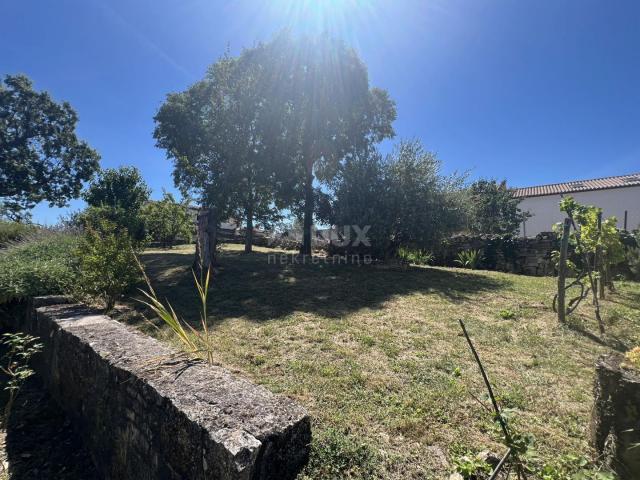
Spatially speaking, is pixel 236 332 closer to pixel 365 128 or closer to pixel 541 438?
pixel 541 438

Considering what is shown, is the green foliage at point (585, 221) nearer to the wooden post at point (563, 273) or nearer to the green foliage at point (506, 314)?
the wooden post at point (563, 273)

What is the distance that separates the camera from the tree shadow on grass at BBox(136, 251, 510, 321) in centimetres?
594

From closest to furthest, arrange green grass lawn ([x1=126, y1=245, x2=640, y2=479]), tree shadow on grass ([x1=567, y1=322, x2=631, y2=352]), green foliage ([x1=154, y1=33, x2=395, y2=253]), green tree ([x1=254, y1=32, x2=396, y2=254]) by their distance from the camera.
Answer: green grass lawn ([x1=126, y1=245, x2=640, y2=479]) < tree shadow on grass ([x1=567, y1=322, x2=631, y2=352]) < green foliage ([x1=154, y1=33, x2=395, y2=253]) < green tree ([x1=254, y1=32, x2=396, y2=254])

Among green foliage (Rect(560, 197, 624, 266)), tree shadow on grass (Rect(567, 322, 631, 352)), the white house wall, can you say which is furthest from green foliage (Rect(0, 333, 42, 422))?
the white house wall

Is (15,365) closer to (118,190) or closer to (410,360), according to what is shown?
(410,360)

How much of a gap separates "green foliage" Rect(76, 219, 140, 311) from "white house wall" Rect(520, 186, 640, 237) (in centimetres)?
2806

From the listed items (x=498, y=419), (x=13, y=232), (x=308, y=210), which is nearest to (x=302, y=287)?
(x=308, y=210)

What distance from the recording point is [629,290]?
7.13 metres

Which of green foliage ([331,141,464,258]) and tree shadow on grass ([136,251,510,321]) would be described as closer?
tree shadow on grass ([136,251,510,321])

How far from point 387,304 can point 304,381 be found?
330 cm

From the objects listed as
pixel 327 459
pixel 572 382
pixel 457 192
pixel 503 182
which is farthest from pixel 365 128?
pixel 503 182

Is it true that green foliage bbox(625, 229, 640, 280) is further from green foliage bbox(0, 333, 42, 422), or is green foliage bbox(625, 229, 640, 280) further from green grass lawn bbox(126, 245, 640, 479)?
green foliage bbox(0, 333, 42, 422)

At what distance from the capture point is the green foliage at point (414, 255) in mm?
10623

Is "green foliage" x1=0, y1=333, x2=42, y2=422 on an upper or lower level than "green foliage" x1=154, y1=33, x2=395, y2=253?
lower
